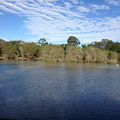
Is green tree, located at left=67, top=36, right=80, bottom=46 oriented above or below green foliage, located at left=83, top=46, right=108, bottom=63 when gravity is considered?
above

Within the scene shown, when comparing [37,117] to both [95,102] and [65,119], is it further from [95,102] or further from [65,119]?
[95,102]

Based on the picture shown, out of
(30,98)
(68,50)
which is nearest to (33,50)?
(68,50)

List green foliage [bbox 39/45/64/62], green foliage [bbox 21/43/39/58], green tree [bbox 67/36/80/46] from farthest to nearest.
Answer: green tree [bbox 67/36/80/46] → green foliage [bbox 21/43/39/58] → green foliage [bbox 39/45/64/62]

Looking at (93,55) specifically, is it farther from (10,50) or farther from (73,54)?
(10,50)

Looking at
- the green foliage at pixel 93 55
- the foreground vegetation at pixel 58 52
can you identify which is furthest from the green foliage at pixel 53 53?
the green foliage at pixel 93 55

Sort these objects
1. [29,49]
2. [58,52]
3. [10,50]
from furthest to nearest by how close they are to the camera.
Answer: [29,49], [10,50], [58,52]

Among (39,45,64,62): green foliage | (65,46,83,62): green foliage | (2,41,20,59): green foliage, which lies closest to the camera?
(39,45,64,62): green foliage

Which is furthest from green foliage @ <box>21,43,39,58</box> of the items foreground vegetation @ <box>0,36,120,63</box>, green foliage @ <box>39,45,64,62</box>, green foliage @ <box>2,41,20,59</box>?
green foliage @ <box>39,45,64,62</box>

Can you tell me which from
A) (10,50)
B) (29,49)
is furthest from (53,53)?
(10,50)

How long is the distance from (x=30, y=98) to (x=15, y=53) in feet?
293

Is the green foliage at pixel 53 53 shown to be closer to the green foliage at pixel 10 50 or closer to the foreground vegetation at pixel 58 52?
the foreground vegetation at pixel 58 52

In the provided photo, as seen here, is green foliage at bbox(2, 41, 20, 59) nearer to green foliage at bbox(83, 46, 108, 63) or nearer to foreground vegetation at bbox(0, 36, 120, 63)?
foreground vegetation at bbox(0, 36, 120, 63)

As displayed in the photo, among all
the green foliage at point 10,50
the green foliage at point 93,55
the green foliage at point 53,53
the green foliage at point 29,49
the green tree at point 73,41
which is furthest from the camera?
the green tree at point 73,41

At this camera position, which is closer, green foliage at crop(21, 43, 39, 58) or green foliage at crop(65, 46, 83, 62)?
green foliage at crop(65, 46, 83, 62)
